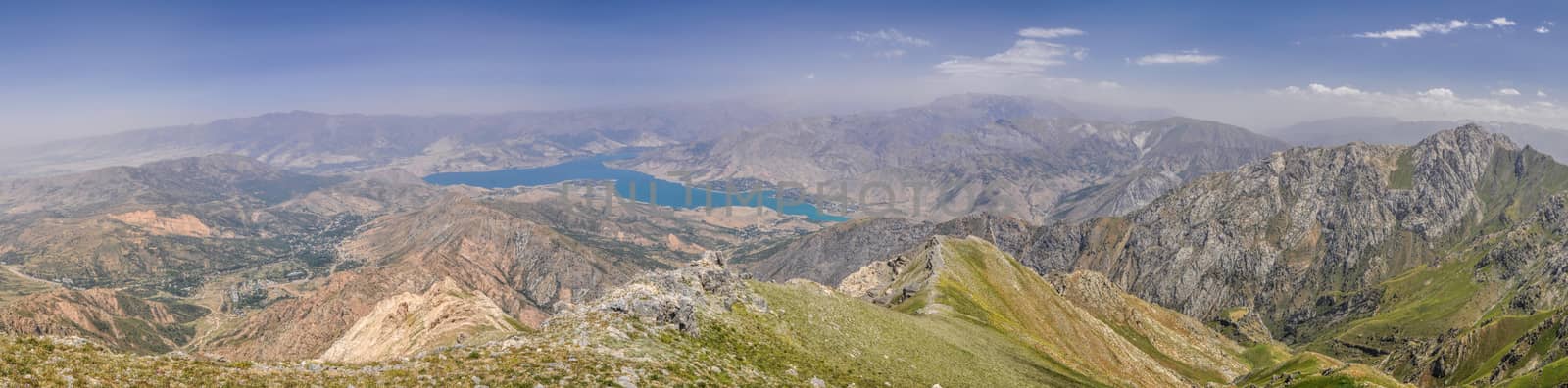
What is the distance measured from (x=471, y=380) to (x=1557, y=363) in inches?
6013

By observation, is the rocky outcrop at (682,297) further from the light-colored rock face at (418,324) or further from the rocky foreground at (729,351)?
the light-colored rock face at (418,324)

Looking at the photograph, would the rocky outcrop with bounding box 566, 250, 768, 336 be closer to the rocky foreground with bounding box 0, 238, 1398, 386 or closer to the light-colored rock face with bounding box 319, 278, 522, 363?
the rocky foreground with bounding box 0, 238, 1398, 386

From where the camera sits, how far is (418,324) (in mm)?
130500

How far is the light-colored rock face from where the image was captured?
11919cm

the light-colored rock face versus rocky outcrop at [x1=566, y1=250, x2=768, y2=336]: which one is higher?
rocky outcrop at [x1=566, y1=250, x2=768, y2=336]

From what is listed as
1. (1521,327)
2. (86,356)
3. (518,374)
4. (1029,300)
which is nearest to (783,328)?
(518,374)

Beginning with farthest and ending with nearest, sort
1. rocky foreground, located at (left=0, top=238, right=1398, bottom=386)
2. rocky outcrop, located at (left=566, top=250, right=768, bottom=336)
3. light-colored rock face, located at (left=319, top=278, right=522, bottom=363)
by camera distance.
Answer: light-colored rock face, located at (left=319, top=278, right=522, bottom=363) → rocky outcrop, located at (left=566, top=250, right=768, bottom=336) → rocky foreground, located at (left=0, top=238, right=1398, bottom=386)

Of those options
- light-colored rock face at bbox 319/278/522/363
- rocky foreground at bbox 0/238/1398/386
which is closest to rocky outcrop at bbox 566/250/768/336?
rocky foreground at bbox 0/238/1398/386

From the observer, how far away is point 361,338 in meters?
142

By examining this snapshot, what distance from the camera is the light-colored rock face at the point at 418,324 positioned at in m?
119

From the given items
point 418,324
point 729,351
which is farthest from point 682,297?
point 418,324

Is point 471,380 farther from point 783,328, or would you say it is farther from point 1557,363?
point 1557,363

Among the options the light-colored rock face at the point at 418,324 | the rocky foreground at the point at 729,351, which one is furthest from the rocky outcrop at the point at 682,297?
the light-colored rock face at the point at 418,324

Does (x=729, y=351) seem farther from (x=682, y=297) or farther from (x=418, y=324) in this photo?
(x=418, y=324)
